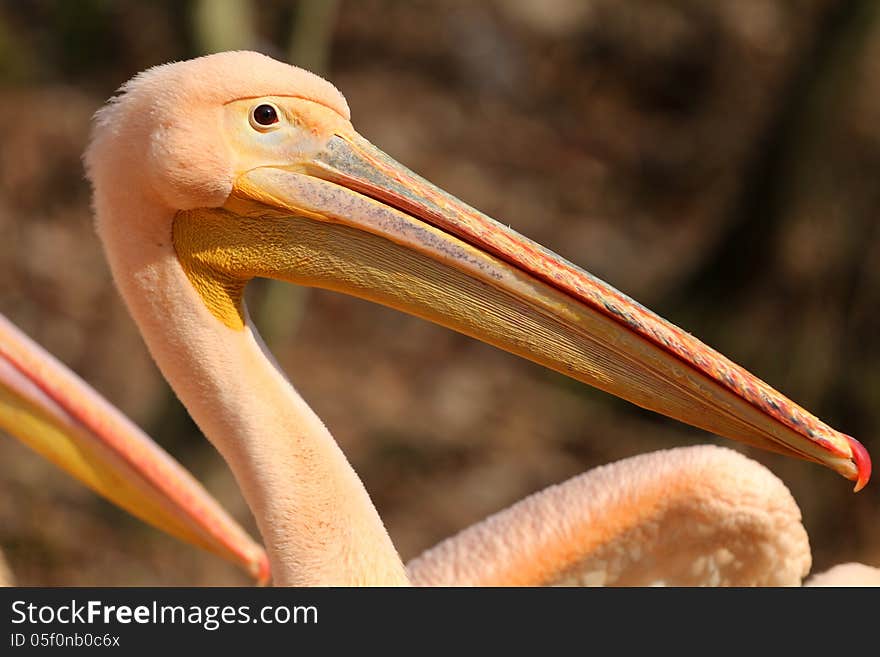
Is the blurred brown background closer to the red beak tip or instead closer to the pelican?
the pelican

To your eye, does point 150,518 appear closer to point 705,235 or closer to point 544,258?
point 544,258

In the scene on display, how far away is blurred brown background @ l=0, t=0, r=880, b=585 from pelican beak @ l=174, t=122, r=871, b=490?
81.8 inches

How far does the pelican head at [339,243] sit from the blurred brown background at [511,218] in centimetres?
207

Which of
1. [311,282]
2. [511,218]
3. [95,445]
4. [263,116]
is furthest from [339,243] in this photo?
[511,218]

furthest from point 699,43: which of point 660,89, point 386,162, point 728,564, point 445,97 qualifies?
point 386,162

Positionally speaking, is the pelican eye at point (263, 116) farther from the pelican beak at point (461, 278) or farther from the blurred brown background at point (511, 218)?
the blurred brown background at point (511, 218)

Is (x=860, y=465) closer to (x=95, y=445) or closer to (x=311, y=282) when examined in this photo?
(x=311, y=282)

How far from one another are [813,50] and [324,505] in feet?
12.3

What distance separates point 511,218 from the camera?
522 cm

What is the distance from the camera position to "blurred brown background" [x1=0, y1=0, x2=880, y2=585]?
4.26 meters

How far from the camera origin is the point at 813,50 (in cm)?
479

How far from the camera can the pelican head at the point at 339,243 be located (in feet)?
5.13

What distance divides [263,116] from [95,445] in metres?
0.72
